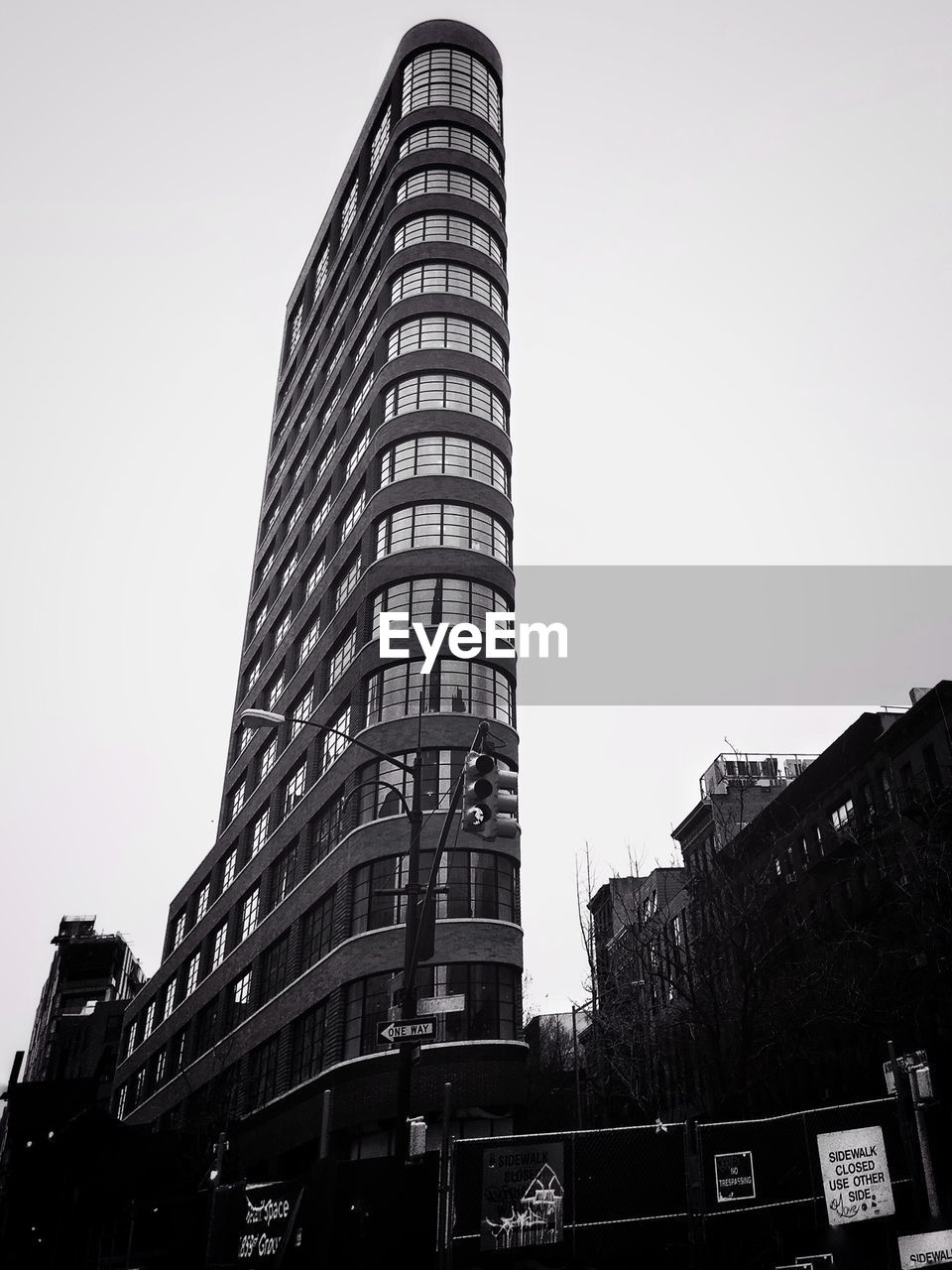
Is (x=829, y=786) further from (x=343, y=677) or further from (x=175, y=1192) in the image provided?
(x=175, y=1192)

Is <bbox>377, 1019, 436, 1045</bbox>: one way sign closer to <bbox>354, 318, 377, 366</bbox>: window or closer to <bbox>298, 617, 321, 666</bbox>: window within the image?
<bbox>298, 617, 321, 666</bbox>: window

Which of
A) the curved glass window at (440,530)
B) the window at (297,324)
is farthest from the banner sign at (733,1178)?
the window at (297,324)

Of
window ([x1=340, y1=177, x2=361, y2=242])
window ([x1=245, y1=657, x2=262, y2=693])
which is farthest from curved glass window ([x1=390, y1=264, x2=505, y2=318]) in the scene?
window ([x1=245, y1=657, x2=262, y2=693])

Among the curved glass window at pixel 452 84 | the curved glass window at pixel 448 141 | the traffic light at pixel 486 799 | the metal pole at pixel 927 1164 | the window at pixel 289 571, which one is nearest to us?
the metal pole at pixel 927 1164

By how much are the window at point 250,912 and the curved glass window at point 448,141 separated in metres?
38.4

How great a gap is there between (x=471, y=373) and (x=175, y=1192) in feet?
111

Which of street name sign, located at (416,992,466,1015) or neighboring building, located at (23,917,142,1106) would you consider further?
neighboring building, located at (23,917,142,1106)

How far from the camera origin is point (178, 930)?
208 ft

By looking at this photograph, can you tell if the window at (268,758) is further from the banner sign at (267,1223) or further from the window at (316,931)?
the banner sign at (267,1223)

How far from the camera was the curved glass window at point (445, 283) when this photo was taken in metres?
49.2

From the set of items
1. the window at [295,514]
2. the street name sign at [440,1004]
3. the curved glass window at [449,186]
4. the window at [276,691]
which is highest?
the curved glass window at [449,186]

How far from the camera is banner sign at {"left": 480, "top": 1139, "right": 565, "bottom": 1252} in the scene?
40.8ft

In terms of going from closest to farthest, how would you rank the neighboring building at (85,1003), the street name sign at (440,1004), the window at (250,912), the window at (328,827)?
the street name sign at (440,1004) < the window at (328,827) < the window at (250,912) < the neighboring building at (85,1003)

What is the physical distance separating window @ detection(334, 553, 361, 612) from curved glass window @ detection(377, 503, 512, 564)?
2475 mm
